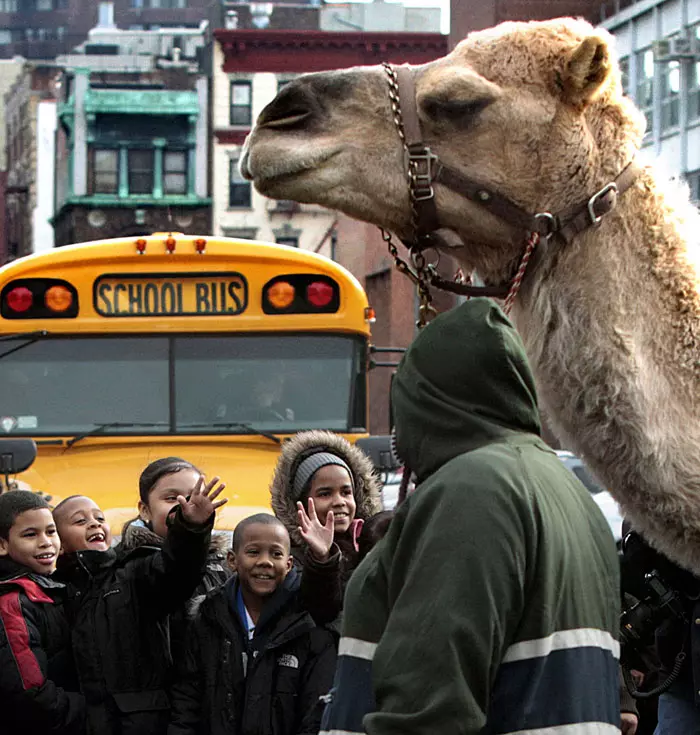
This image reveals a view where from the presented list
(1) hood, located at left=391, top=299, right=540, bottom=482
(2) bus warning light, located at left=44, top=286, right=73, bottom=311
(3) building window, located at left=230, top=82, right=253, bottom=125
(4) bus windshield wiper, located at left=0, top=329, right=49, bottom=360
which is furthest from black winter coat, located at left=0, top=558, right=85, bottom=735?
(3) building window, located at left=230, top=82, right=253, bottom=125

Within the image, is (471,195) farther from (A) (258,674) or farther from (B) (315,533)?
(A) (258,674)

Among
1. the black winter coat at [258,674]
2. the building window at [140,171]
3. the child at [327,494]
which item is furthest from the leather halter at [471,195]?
the building window at [140,171]

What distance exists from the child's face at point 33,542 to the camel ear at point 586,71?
3.04 metres

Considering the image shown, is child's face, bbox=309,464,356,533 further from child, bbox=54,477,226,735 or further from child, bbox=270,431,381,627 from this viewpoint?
child, bbox=54,477,226,735

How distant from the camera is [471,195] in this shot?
11.6ft

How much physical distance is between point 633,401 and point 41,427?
5922mm

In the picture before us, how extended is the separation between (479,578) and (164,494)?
3.56 metres

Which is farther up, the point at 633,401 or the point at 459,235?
the point at 459,235

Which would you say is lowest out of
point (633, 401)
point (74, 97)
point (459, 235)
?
point (633, 401)

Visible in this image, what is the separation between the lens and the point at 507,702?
2.67 meters

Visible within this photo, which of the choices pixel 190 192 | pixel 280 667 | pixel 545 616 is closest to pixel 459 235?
pixel 545 616

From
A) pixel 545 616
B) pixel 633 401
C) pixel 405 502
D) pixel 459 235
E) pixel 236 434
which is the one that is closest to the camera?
pixel 545 616

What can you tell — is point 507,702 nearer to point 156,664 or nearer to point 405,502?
point 405,502

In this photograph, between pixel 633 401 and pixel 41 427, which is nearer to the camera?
pixel 633 401
